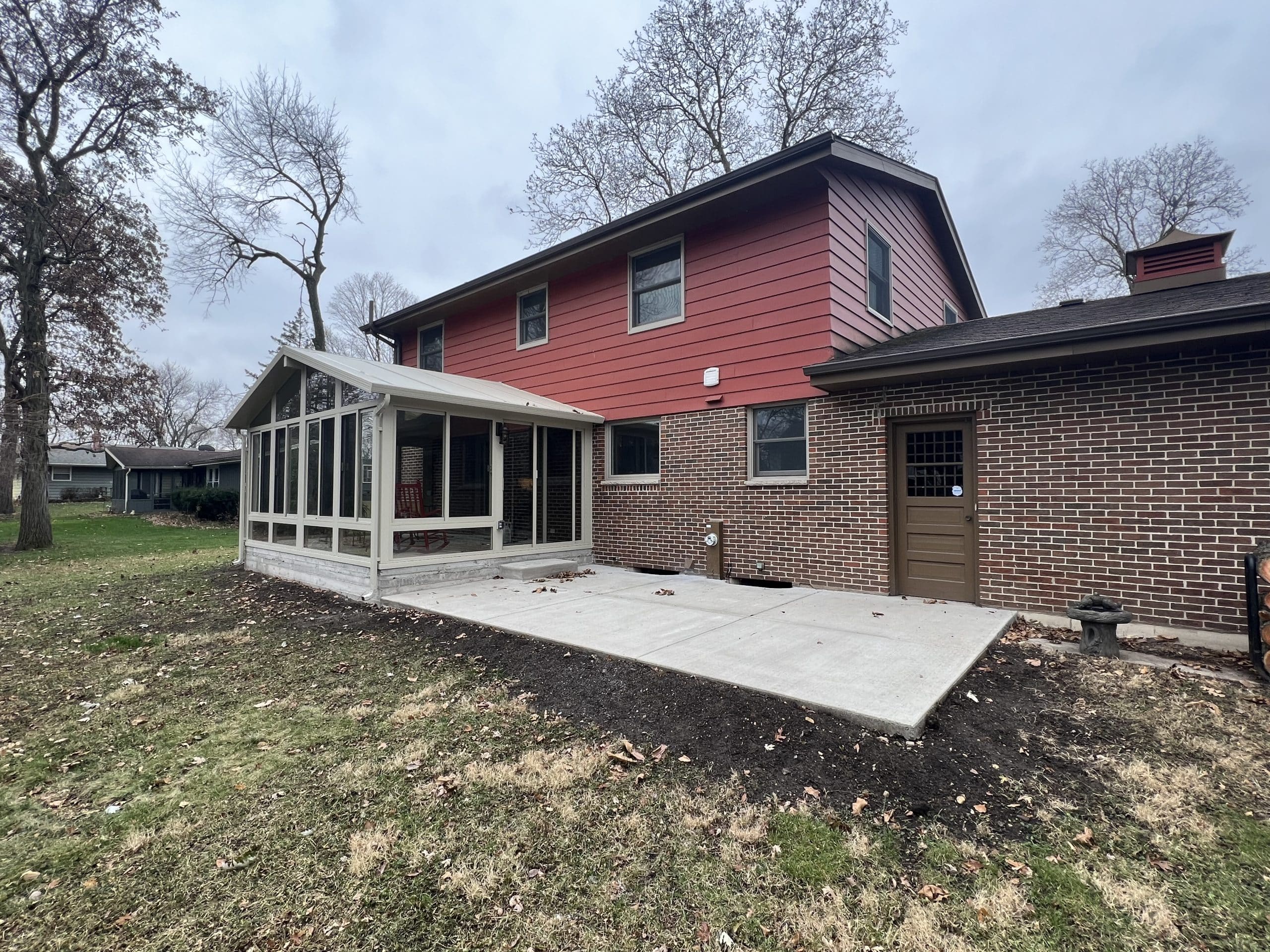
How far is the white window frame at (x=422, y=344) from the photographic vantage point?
12.9m

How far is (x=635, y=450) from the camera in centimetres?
953

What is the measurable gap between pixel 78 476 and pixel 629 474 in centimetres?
4800

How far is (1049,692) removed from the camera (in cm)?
399

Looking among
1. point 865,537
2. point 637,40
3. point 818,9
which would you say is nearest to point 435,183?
point 637,40

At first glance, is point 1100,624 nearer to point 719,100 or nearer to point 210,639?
point 210,639

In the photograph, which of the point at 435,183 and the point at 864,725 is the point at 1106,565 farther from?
the point at 435,183

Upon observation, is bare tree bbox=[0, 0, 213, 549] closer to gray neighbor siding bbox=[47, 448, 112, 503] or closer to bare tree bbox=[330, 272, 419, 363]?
bare tree bbox=[330, 272, 419, 363]

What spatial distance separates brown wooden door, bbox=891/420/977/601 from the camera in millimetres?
6488

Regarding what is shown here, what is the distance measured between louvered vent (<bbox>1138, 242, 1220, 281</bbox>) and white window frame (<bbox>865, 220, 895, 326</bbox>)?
9.68 ft

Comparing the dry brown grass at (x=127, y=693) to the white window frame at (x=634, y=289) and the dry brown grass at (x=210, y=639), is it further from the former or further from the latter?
the white window frame at (x=634, y=289)

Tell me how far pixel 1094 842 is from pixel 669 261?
8.42 m

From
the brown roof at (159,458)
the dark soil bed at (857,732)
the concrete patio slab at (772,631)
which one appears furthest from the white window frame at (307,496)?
the brown roof at (159,458)

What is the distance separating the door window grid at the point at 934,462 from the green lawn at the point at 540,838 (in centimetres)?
279

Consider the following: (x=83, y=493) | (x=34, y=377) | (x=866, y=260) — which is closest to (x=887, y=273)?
(x=866, y=260)
